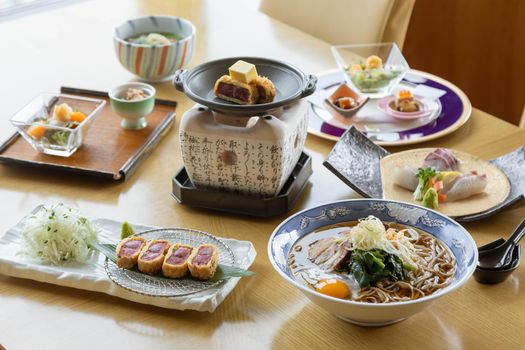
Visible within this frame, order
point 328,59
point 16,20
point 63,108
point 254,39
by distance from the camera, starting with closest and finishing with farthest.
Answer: point 63,108 → point 328,59 → point 254,39 → point 16,20

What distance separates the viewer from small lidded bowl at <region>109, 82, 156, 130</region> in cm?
208

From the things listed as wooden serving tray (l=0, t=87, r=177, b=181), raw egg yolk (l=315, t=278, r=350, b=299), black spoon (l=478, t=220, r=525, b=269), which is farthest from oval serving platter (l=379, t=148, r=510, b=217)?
wooden serving tray (l=0, t=87, r=177, b=181)

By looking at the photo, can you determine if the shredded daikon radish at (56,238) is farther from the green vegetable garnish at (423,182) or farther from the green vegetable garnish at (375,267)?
the green vegetable garnish at (423,182)

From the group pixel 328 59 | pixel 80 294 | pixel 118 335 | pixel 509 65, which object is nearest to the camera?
pixel 118 335

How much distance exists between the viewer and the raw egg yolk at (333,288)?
4.55ft

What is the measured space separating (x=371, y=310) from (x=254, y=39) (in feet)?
5.56

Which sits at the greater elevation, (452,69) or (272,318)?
(272,318)

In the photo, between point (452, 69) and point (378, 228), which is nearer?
point (378, 228)

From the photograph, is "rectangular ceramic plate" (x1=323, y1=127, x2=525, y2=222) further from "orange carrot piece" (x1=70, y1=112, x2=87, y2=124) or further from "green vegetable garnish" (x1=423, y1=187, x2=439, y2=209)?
"orange carrot piece" (x1=70, y1=112, x2=87, y2=124)

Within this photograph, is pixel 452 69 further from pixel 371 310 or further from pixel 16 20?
pixel 371 310

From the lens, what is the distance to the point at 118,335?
1.38 meters

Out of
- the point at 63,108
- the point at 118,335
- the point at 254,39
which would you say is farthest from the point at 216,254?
the point at 254,39

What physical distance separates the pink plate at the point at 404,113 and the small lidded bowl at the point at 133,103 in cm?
69

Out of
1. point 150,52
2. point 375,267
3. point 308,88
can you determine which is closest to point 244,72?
point 308,88
